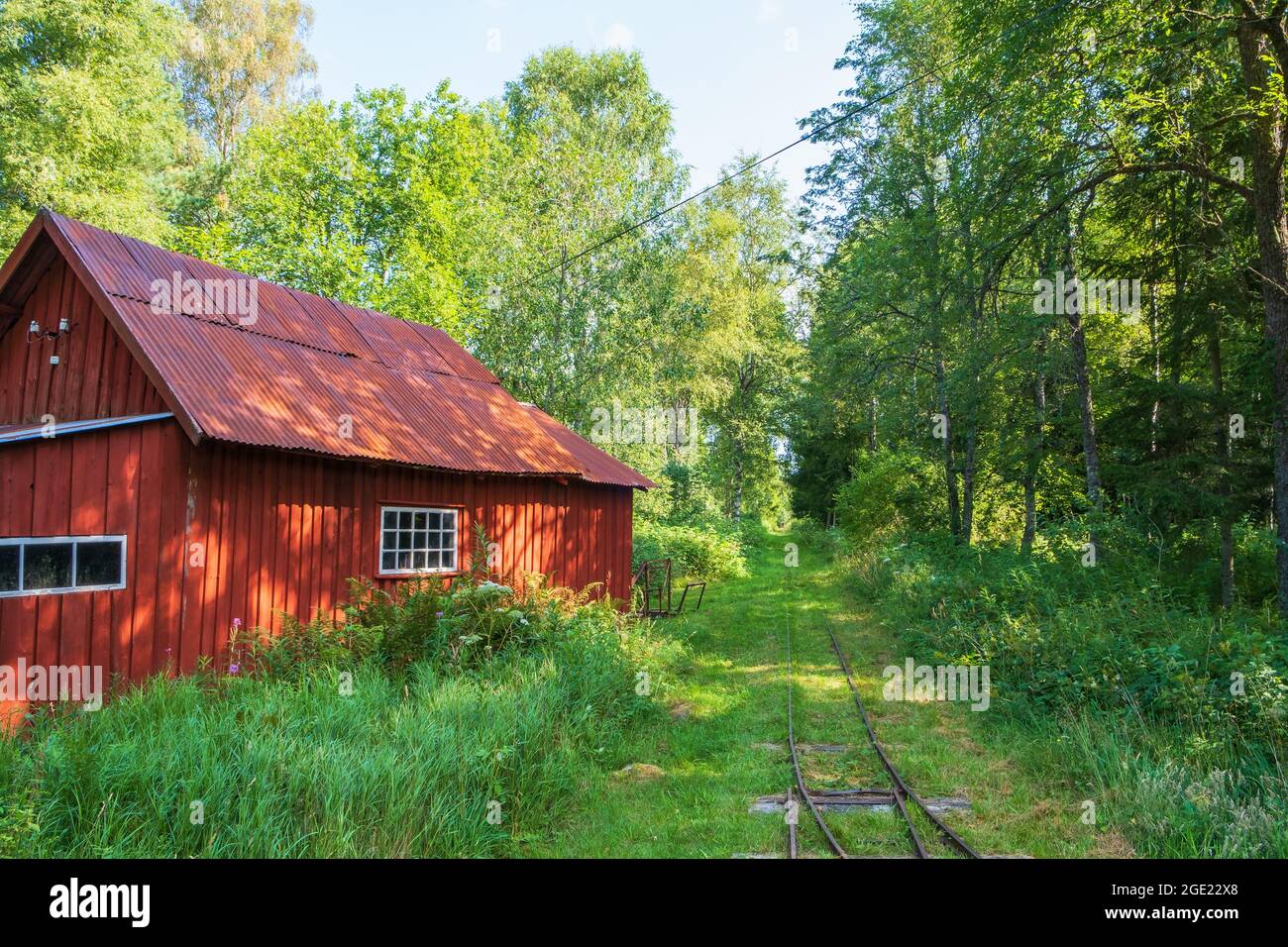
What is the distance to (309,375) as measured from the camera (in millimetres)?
10148

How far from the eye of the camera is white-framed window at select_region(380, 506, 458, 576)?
9883 mm

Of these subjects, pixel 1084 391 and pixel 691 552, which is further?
pixel 691 552

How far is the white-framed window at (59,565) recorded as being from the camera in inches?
286

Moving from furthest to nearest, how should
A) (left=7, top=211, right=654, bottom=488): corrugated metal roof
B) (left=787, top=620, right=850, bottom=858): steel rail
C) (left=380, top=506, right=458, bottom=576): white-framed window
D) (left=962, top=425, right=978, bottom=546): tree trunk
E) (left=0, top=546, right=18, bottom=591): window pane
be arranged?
(left=962, top=425, right=978, bottom=546): tree trunk, (left=380, top=506, right=458, bottom=576): white-framed window, (left=7, top=211, right=654, bottom=488): corrugated metal roof, (left=0, top=546, right=18, bottom=591): window pane, (left=787, top=620, right=850, bottom=858): steel rail

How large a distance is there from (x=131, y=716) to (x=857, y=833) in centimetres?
582

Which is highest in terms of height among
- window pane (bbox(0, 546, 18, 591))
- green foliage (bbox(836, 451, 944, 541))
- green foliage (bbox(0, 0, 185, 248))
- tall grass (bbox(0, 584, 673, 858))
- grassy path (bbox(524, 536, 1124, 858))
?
green foliage (bbox(0, 0, 185, 248))

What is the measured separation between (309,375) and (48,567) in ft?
13.0

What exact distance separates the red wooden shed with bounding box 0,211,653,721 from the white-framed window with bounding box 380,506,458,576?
4cm

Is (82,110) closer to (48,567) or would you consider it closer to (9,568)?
(9,568)

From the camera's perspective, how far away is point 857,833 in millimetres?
5242

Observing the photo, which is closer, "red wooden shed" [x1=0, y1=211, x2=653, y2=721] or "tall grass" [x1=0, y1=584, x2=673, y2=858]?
"tall grass" [x1=0, y1=584, x2=673, y2=858]

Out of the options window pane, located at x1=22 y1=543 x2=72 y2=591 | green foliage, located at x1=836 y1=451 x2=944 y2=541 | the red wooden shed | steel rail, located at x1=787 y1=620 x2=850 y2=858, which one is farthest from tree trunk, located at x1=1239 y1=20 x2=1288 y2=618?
window pane, located at x1=22 y1=543 x2=72 y2=591

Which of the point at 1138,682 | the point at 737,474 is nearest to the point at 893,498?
the point at 737,474

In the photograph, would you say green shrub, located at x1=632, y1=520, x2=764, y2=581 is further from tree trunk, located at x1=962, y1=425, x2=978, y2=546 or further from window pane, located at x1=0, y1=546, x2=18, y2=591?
window pane, located at x1=0, y1=546, x2=18, y2=591
